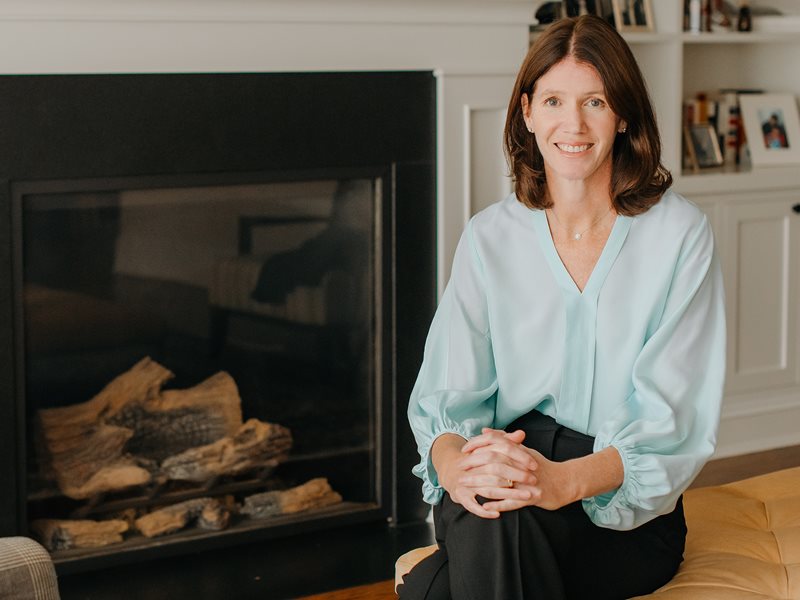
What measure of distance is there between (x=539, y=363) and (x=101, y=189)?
120 cm

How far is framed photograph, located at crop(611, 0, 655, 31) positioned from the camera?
135 inches

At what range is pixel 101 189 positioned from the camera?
2.62 m

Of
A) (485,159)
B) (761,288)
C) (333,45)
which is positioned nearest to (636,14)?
(485,159)

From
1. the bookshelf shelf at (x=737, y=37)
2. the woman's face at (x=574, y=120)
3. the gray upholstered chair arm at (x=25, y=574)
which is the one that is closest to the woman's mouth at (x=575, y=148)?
the woman's face at (x=574, y=120)

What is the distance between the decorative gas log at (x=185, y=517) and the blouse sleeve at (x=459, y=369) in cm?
111

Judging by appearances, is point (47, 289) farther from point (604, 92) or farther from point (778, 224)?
point (778, 224)

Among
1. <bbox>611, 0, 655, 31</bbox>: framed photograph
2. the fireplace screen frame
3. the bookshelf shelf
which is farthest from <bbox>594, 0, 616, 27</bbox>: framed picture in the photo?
the fireplace screen frame

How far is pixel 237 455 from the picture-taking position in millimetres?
2922

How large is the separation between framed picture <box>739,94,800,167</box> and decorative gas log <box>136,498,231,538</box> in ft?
6.58

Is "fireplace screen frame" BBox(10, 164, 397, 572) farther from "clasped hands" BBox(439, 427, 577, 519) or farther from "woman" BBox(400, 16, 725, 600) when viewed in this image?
"clasped hands" BBox(439, 427, 577, 519)

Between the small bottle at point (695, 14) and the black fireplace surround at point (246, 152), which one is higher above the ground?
the small bottle at point (695, 14)

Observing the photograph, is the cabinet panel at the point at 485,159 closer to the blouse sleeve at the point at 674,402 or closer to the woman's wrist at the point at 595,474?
the blouse sleeve at the point at 674,402

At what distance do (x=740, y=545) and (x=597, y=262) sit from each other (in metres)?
0.52

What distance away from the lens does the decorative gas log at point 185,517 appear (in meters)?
2.84
